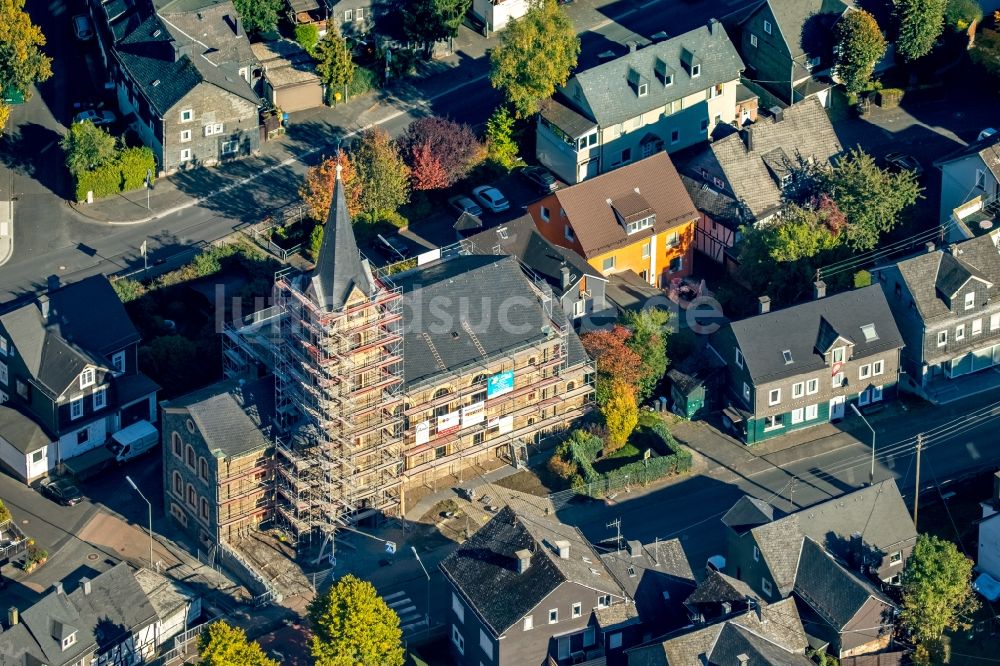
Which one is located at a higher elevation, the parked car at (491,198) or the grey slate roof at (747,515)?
the parked car at (491,198)

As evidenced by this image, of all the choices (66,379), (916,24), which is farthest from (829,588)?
(916,24)

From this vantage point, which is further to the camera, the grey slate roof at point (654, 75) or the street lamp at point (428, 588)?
Answer: the grey slate roof at point (654, 75)

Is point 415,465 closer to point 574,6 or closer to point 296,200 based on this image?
point 296,200

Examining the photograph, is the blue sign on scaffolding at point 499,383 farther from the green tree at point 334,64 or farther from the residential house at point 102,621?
the green tree at point 334,64

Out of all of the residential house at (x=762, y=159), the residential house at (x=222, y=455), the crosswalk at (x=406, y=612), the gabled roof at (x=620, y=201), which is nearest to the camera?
the crosswalk at (x=406, y=612)

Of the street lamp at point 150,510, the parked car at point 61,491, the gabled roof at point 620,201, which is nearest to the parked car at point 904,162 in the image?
the gabled roof at point 620,201

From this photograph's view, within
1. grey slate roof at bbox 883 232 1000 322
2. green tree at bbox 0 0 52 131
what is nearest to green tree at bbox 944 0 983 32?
grey slate roof at bbox 883 232 1000 322

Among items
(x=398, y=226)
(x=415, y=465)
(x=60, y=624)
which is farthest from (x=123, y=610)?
(x=398, y=226)
